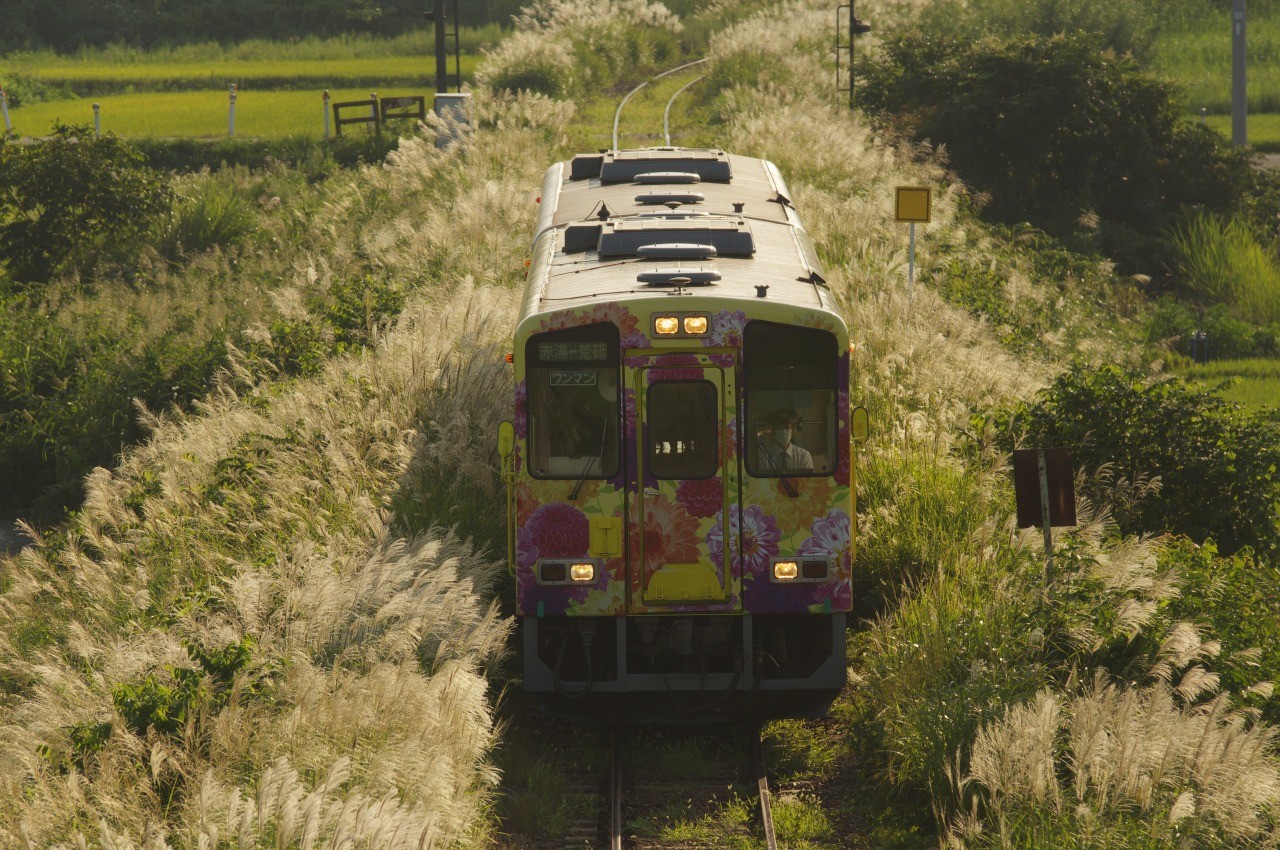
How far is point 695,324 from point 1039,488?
252 centimetres

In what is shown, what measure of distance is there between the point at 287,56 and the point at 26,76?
9.97 meters

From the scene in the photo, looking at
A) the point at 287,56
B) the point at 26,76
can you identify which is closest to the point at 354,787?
the point at 26,76

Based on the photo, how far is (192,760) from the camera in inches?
295

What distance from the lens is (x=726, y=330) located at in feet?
30.7

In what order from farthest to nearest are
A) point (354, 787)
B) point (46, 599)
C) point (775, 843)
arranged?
point (46, 599) → point (775, 843) → point (354, 787)

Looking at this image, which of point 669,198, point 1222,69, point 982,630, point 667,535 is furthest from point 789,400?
point 1222,69

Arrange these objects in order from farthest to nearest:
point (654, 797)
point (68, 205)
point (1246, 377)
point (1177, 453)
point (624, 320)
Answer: point (68, 205) → point (1246, 377) → point (1177, 453) → point (624, 320) → point (654, 797)

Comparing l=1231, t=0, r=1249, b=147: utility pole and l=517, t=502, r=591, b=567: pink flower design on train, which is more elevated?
l=1231, t=0, r=1249, b=147: utility pole

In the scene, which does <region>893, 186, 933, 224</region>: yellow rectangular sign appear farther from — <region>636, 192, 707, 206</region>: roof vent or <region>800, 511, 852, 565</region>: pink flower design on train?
<region>800, 511, 852, 565</region>: pink flower design on train

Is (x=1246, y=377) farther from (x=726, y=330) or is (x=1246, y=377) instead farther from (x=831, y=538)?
(x=726, y=330)

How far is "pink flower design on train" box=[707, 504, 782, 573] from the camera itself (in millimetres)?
9461

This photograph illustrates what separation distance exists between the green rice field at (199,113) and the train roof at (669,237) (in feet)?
81.4

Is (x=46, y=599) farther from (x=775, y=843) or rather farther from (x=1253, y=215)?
(x=1253, y=215)

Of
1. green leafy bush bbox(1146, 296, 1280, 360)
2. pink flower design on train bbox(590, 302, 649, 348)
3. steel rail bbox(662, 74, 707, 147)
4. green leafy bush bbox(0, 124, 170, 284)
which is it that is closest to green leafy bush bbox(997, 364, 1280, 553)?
pink flower design on train bbox(590, 302, 649, 348)
